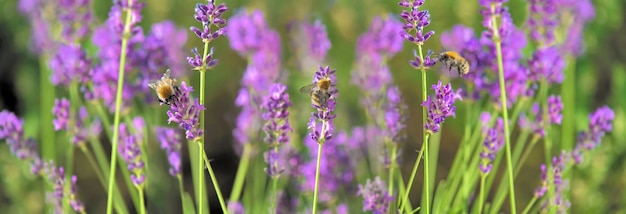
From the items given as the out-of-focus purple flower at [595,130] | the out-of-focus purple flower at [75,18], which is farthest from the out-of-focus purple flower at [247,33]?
the out-of-focus purple flower at [595,130]

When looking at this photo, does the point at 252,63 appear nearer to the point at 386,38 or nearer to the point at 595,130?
the point at 386,38

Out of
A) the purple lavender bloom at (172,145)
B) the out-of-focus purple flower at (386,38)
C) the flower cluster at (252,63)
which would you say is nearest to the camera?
the purple lavender bloom at (172,145)

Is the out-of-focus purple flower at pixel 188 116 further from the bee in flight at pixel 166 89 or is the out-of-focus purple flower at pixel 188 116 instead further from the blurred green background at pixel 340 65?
the blurred green background at pixel 340 65

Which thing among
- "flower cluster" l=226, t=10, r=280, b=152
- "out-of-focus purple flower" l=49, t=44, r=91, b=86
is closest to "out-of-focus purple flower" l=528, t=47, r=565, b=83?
"flower cluster" l=226, t=10, r=280, b=152

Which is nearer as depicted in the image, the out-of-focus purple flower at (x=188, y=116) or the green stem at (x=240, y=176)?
the out-of-focus purple flower at (x=188, y=116)

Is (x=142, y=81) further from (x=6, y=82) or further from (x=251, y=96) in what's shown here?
(x=6, y=82)

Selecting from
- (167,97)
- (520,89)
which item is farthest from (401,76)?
(167,97)

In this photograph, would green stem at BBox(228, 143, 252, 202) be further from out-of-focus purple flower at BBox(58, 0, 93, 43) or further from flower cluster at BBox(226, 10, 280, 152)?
out-of-focus purple flower at BBox(58, 0, 93, 43)
